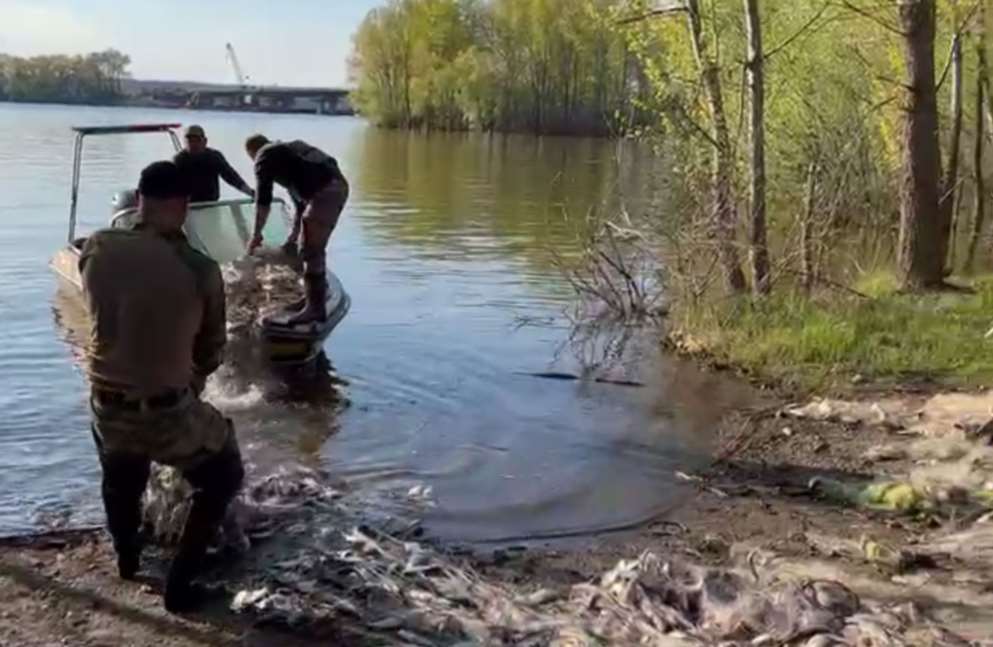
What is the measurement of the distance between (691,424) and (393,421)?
8.04 feet

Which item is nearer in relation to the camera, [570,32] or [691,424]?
[691,424]

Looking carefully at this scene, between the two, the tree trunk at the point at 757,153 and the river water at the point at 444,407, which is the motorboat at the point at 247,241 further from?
the tree trunk at the point at 757,153

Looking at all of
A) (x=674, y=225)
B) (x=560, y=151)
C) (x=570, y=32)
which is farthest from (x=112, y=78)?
(x=674, y=225)

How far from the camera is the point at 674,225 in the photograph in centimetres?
1435

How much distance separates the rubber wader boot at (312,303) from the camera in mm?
11234

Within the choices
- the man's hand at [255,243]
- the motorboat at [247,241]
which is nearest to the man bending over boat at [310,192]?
the motorboat at [247,241]

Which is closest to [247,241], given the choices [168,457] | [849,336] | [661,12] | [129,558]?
[661,12]

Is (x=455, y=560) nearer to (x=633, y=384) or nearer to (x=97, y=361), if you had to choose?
(x=97, y=361)

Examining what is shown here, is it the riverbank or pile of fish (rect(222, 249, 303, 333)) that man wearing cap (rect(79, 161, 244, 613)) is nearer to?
the riverbank

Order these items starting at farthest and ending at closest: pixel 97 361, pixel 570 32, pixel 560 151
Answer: pixel 570 32
pixel 560 151
pixel 97 361

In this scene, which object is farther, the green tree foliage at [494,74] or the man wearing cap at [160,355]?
the green tree foliage at [494,74]

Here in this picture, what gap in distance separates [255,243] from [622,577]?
670 centimetres

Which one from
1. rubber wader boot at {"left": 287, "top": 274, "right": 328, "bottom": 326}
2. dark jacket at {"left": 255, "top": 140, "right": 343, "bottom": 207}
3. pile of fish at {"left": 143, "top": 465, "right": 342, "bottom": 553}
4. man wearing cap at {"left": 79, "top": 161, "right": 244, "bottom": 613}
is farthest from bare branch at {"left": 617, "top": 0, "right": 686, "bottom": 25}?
man wearing cap at {"left": 79, "top": 161, "right": 244, "bottom": 613}

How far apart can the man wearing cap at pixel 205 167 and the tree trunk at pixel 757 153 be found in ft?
17.7
